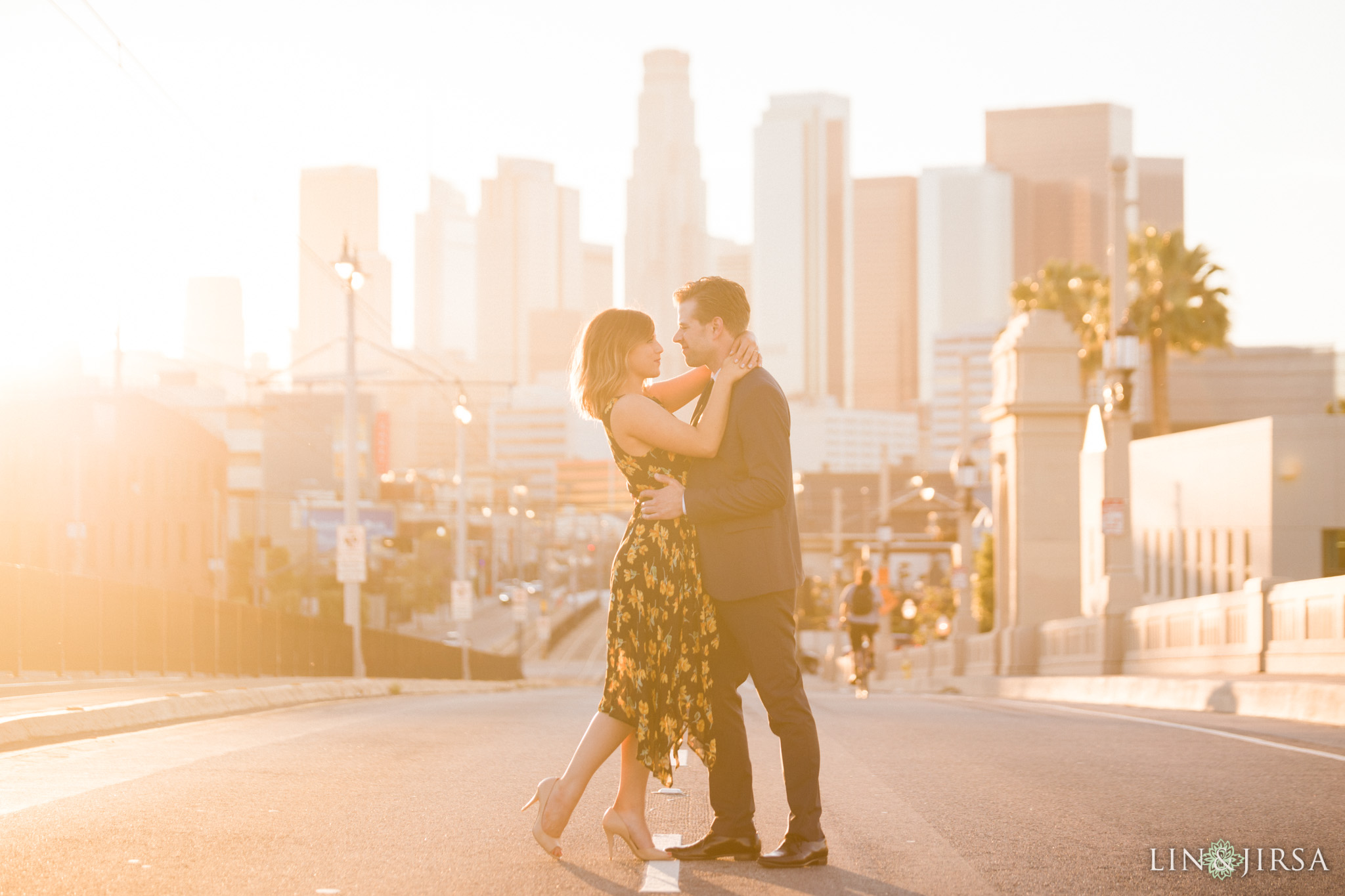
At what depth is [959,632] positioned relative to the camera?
33875mm

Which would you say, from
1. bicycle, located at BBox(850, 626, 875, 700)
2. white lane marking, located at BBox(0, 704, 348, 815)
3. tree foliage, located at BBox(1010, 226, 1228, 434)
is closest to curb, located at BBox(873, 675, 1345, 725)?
bicycle, located at BBox(850, 626, 875, 700)

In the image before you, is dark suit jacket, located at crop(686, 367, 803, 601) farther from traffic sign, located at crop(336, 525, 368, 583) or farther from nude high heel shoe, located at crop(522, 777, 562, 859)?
traffic sign, located at crop(336, 525, 368, 583)

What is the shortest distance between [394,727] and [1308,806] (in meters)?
6.40

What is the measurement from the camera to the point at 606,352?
565 centimetres

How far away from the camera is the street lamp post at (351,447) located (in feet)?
88.9

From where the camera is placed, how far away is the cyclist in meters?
20.9

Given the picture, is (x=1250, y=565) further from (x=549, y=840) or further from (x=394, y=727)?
(x=549, y=840)

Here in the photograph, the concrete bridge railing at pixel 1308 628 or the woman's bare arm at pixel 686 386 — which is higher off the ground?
the woman's bare arm at pixel 686 386

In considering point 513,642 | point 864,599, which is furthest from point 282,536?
point 864,599

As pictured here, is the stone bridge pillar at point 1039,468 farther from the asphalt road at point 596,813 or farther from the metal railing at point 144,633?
the asphalt road at point 596,813

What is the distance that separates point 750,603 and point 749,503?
0.35 meters

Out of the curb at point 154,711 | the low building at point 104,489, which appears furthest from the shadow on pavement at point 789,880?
the low building at point 104,489

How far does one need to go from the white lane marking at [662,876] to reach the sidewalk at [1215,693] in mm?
8190

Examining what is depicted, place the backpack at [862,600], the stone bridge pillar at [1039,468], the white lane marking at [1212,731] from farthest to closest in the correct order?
1. the stone bridge pillar at [1039,468]
2. the backpack at [862,600]
3. the white lane marking at [1212,731]
